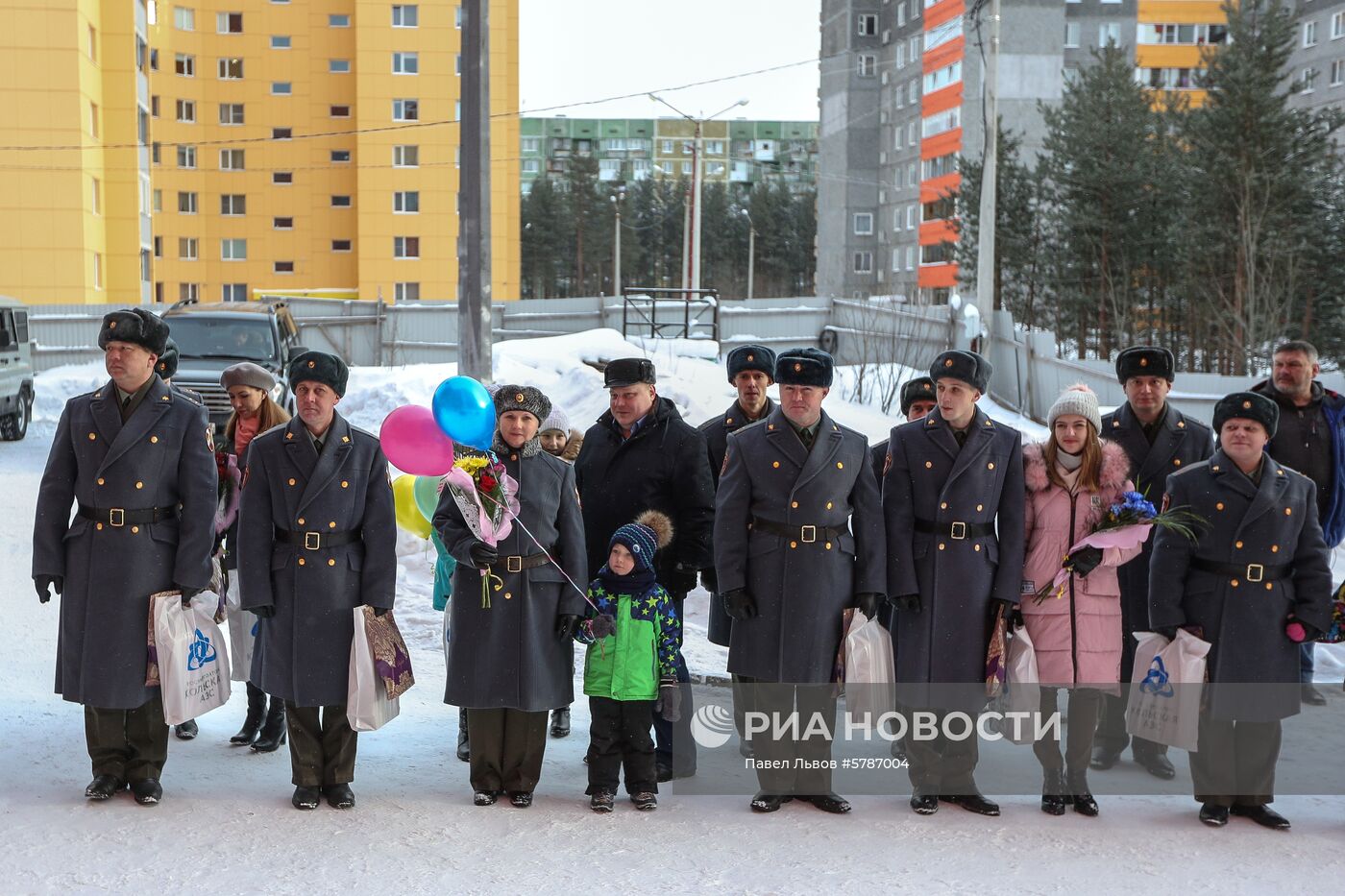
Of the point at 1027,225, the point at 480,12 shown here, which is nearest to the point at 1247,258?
the point at 1027,225

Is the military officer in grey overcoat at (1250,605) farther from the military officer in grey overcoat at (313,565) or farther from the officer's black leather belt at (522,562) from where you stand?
the military officer in grey overcoat at (313,565)

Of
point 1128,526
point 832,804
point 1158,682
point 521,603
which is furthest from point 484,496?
point 1158,682

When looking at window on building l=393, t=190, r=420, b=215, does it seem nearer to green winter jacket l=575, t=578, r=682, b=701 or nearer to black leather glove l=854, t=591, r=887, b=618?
green winter jacket l=575, t=578, r=682, b=701

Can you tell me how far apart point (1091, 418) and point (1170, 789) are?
1.85m

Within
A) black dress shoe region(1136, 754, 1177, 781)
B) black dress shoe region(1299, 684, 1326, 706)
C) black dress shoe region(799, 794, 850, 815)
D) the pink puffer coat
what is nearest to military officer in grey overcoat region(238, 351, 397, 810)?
black dress shoe region(799, 794, 850, 815)

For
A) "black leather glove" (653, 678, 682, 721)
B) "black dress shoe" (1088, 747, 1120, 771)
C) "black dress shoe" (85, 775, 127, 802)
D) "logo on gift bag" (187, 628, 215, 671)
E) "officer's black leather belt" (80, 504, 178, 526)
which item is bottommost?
"black dress shoe" (1088, 747, 1120, 771)

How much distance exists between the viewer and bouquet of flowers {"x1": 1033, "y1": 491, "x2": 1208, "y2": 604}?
220 inches

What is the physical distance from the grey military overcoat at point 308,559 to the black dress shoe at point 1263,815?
12.5 ft

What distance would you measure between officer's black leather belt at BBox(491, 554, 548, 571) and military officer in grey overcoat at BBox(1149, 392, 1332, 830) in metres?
2.76

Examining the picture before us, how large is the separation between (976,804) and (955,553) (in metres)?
1.09

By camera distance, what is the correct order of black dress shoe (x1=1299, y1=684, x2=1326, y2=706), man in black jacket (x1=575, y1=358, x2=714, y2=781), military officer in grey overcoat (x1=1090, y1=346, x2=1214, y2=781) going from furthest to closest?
black dress shoe (x1=1299, y1=684, x2=1326, y2=706) → military officer in grey overcoat (x1=1090, y1=346, x2=1214, y2=781) → man in black jacket (x1=575, y1=358, x2=714, y2=781)

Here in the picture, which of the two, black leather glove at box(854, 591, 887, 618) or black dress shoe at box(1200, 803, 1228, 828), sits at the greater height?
black leather glove at box(854, 591, 887, 618)

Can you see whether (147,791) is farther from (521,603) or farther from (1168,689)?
(1168,689)

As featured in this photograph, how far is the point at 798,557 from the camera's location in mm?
5727
